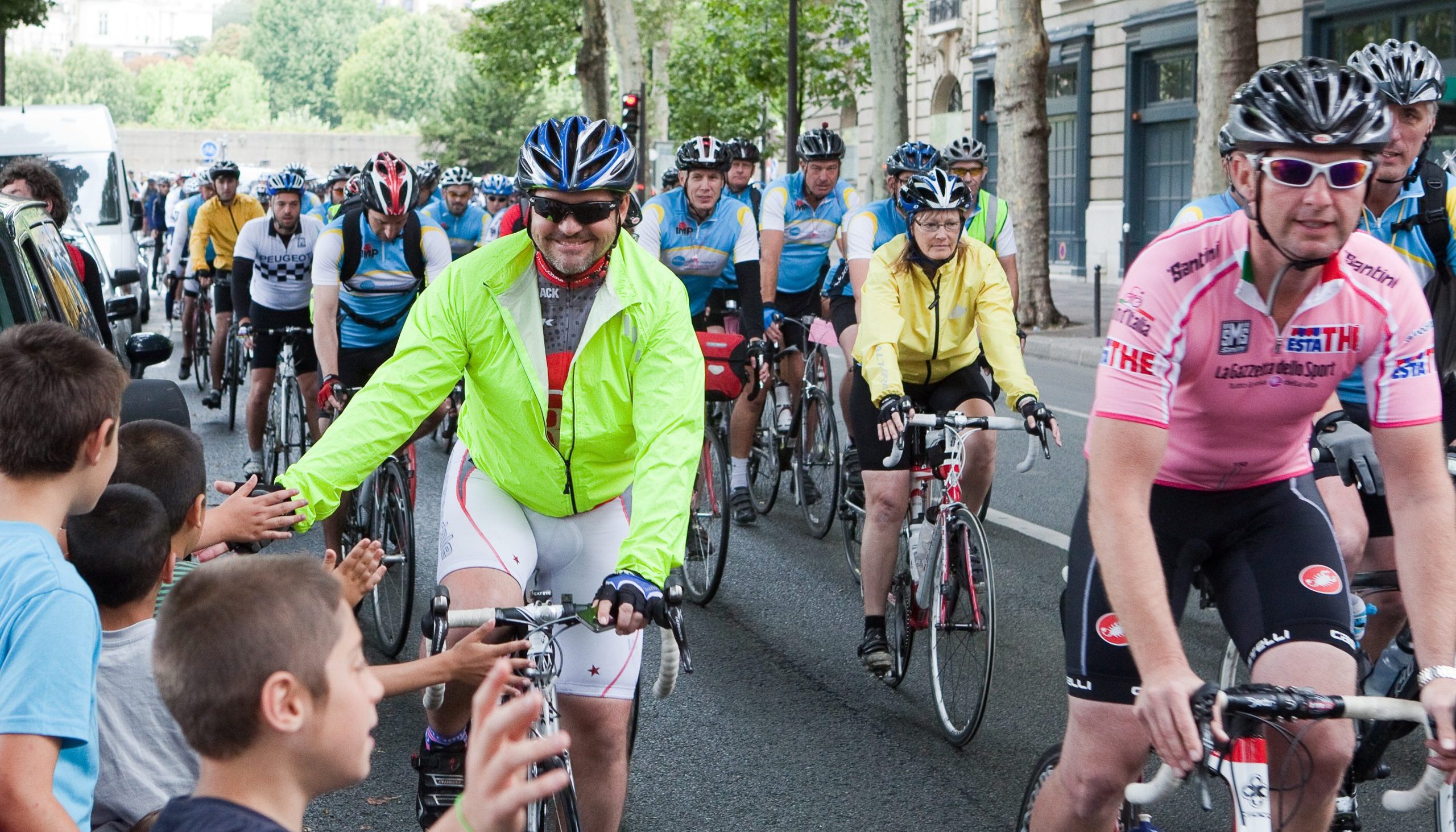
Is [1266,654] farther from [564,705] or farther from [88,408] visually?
[88,408]

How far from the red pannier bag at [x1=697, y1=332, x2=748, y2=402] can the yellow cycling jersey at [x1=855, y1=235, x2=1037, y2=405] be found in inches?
72.6

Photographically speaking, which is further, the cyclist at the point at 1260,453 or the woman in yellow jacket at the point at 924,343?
the woman in yellow jacket at the point at 924,343

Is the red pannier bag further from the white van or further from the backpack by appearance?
the white van

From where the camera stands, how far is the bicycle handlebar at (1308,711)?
2.59 m

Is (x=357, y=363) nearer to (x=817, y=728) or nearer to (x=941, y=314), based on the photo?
(x=941, y=314)

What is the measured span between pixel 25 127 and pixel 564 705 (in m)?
14.2

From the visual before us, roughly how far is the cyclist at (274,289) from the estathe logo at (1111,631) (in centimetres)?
640

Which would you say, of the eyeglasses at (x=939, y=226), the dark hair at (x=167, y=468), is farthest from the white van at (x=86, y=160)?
the dark hair at (x=167, y=468)

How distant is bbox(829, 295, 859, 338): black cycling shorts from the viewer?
376 inches

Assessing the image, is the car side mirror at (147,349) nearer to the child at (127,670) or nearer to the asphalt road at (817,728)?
the asphalt road at (817,728)

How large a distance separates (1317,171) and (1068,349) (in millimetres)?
15991

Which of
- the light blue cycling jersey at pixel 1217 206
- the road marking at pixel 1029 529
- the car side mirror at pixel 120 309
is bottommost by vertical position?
the road marking at pixel 1029 529

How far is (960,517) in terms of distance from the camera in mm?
5723

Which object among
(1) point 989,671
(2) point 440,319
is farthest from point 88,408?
(1) point 989,671
